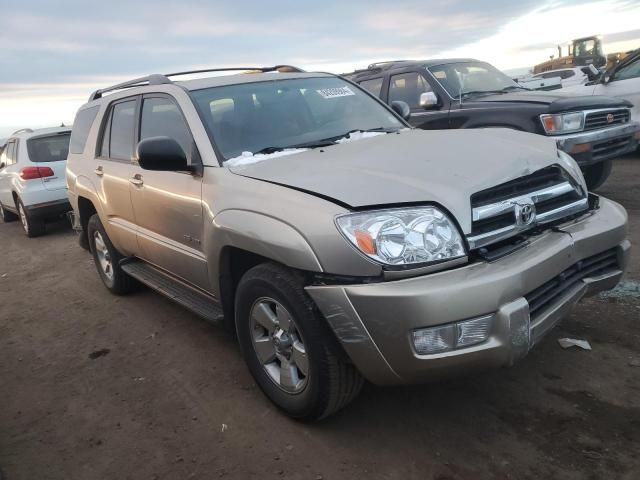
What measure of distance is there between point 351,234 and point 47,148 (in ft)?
26.1

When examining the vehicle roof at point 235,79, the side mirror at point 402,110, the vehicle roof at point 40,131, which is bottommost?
the side mirror at point 402,110

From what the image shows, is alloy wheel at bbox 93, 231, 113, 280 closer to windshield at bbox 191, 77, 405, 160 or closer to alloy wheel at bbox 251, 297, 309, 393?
windshield at bbox 191, 77, 405, 160

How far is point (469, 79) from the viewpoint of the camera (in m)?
7.22

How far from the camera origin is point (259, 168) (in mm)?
3043

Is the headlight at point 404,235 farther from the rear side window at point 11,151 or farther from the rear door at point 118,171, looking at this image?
the rear side window at point 11,151

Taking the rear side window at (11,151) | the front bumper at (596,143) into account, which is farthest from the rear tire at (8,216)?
the front bumper at (596,143)

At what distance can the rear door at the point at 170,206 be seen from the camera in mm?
3396

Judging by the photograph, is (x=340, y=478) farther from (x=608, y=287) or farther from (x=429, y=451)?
(x=608, y=287)

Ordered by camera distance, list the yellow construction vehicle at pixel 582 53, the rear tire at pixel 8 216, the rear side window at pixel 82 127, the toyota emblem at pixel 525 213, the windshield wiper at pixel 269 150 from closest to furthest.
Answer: the toyota emblem at pixel 525 213 → the windshield wiper at pixel 269 150 → the rear side window at pixel 82 127 → the rear tire at pixel 8 216 → the yellow construction vehicle at pixel 582 53

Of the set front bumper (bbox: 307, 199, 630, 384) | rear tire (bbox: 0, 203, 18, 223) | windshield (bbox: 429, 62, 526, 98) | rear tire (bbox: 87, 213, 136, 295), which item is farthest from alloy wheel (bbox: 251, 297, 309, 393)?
rear tire (bbox: 0, 203, 18, 223)

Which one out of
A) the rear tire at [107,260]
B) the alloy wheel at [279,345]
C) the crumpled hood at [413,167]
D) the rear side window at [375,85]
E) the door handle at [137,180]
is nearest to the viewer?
Result: the crumpled hood at [413,167]

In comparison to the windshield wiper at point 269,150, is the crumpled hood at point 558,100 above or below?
above

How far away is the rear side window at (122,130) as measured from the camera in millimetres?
4383

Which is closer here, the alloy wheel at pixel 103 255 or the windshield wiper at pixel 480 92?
the alloy wheel at pixel 103 255
